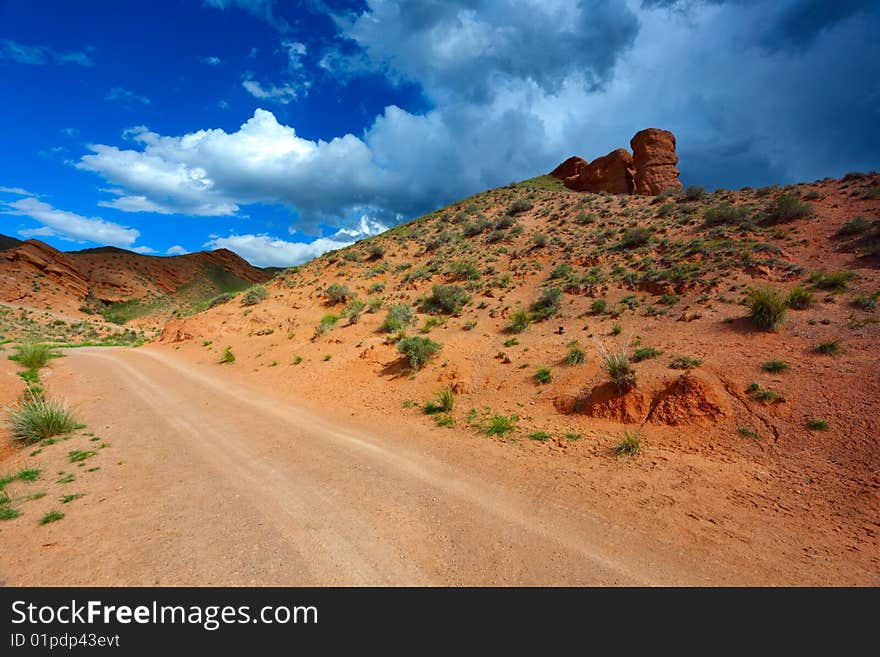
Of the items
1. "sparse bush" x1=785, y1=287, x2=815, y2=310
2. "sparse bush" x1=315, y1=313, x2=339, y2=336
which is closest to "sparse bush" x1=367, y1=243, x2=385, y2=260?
"sparse bush" x1=315, y1=313, x2=339, y2=336

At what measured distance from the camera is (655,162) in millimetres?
41281

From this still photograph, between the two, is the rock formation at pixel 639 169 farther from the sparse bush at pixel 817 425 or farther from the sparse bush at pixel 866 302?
the sparse bush at pixel 817 425

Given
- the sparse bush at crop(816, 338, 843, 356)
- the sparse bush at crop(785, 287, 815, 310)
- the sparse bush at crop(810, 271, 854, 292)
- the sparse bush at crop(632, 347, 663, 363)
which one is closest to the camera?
the sparse bush at crop(816, 338, 843, 356)

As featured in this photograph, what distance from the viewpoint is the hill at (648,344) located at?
18.7 feet

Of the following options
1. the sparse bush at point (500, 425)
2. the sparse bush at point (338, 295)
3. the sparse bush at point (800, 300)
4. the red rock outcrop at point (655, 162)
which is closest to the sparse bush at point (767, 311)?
the sparse bush at point (800, 300)

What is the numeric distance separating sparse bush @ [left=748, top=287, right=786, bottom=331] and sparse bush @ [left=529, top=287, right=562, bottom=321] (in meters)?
6.37

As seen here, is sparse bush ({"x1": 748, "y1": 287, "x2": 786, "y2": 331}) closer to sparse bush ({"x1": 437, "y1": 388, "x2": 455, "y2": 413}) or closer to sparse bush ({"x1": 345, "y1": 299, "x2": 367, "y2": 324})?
sparse bush ({"x1": 437, "y1": 388, "x2": 455, "y2": 413})

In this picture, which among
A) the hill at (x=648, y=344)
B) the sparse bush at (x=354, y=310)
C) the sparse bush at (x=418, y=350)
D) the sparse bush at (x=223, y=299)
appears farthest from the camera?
the sparse bush at (x=223, y=299)

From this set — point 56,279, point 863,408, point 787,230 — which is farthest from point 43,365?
point 56,279

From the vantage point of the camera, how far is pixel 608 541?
416 centimetres

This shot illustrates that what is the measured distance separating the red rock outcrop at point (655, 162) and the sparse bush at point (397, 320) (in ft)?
123

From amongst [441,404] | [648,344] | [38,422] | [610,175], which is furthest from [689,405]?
[610,175]

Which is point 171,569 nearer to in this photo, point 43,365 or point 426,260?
point 43,365

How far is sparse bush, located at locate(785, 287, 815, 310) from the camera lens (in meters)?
10.1
